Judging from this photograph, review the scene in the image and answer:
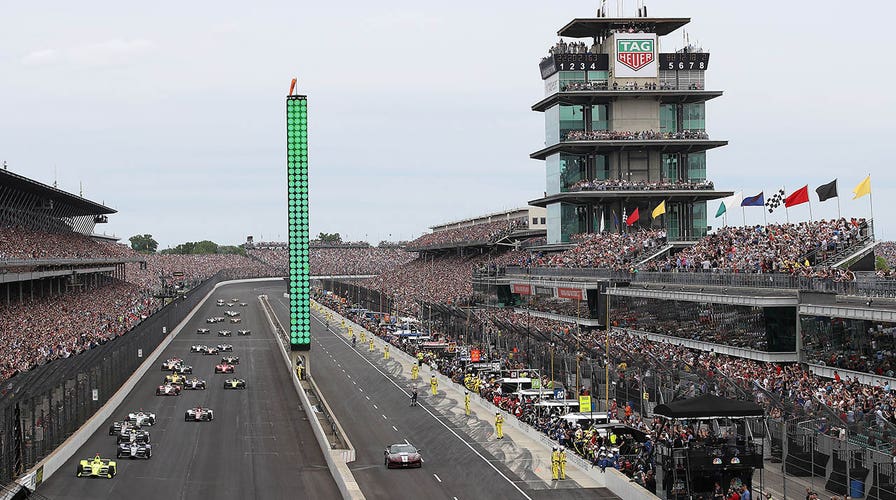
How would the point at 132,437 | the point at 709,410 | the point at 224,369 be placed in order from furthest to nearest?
the point at 224,369
the point at 132,437
the point at 709,410

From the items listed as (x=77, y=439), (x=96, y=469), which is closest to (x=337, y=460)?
(x=96, y=469)

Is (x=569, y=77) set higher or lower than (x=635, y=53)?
lower

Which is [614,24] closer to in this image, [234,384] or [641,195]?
[641,195]

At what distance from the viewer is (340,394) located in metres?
68.5

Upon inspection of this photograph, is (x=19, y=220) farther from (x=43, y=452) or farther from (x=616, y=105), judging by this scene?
(x=43, y=452)

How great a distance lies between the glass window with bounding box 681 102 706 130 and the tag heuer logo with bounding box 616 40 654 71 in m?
5.93

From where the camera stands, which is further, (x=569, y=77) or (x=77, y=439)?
(x=569, y=77)

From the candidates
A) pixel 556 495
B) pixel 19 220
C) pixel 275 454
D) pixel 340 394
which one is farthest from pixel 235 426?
pixel 19 220

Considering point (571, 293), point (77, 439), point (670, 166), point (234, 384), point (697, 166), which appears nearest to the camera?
point (77, 439)

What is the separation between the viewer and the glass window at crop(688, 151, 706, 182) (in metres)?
103

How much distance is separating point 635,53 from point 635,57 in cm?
41

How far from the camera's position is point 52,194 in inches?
4230

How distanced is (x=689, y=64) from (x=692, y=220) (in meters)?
14.8

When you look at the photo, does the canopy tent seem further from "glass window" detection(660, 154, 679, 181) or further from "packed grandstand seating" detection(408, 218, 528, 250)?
"packed grandstand seating" detection(408, 218, 528, 250)
